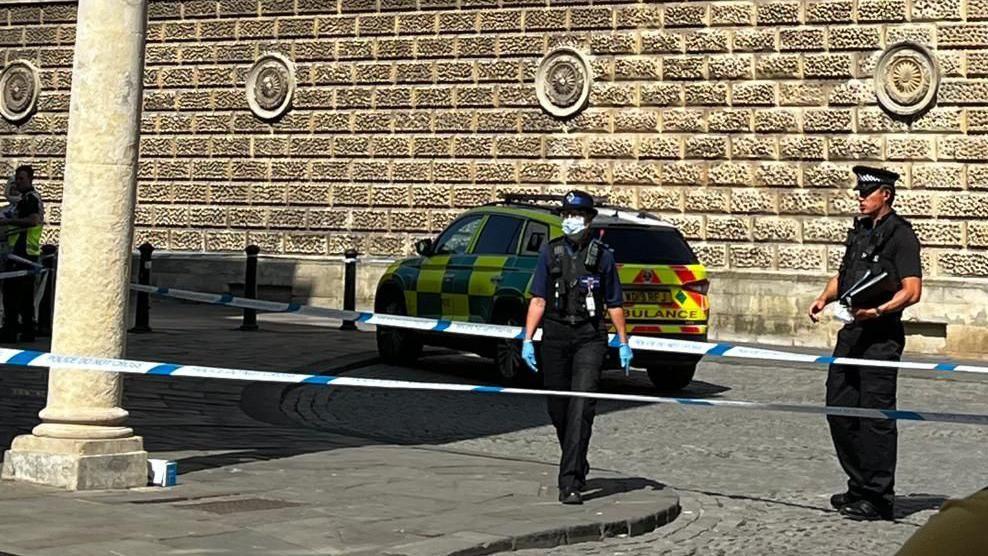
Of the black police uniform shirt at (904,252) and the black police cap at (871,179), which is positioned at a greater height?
the black police cap at (871,179)

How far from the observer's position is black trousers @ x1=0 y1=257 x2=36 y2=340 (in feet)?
57.0

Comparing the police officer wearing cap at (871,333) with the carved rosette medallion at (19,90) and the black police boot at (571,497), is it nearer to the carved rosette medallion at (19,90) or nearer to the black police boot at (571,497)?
the black police boot at (571,497)

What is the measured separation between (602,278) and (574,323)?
322 millimetres

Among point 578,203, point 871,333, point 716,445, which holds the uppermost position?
point 578,203

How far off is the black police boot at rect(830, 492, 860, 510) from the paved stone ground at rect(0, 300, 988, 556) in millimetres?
83

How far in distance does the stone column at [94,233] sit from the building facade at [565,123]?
1298cm

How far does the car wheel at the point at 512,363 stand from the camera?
15.2 metres

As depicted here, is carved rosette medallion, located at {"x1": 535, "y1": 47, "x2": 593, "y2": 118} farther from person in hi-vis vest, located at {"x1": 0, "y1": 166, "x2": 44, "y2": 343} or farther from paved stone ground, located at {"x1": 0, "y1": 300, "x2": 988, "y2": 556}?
person in hi-vis vest, located at {"x1": 0, "y1": 166, "x2": 44, "y2": 343}

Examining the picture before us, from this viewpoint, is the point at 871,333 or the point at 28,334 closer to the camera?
the point at 871,333

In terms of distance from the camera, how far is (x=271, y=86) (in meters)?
25.1

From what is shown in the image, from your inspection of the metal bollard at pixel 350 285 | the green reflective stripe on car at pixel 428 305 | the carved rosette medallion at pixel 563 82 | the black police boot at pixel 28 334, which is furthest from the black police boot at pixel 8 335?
the carved rosette medallion at pixel 563 82

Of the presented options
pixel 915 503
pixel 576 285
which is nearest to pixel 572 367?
pixel 576 285

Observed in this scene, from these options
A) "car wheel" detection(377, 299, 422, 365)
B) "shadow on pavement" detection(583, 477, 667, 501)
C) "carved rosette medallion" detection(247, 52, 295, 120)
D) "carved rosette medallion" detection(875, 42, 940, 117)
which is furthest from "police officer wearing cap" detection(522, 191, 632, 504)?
"carved rosette medallion" detection(247, 52, 295, 120)

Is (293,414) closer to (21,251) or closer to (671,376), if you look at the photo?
(671,376)
